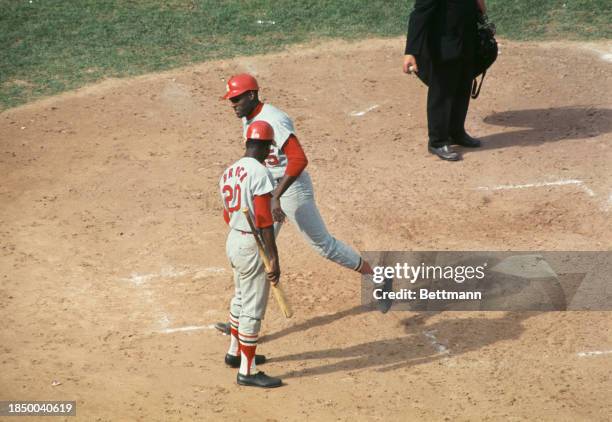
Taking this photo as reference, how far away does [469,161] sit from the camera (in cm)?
1052

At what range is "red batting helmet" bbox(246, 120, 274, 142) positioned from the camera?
6.75 metres

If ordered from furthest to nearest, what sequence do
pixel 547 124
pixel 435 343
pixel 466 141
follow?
pixel 547 124
pixel 466 141
pixel 435 343

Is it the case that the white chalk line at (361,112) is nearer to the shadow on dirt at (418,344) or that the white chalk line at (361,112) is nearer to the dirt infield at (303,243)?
the dirt infield at (303,243)

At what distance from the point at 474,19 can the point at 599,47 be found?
3468mm

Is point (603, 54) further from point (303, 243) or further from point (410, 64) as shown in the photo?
point (303, 243)

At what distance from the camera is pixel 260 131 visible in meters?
6.75

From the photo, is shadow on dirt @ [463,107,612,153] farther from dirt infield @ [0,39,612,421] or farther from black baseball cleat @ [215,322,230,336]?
black baseball cleat @ [215,322,230,336]

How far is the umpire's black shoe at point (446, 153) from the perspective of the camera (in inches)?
414

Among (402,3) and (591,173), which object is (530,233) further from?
(402,3)

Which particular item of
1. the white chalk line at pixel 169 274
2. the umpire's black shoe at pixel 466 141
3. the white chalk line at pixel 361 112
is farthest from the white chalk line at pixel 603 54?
the white chalk line at pixel 169 274

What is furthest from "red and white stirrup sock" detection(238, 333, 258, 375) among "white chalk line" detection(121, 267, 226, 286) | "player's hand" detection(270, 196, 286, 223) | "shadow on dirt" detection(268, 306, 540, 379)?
"white chalk line" detection(121, 267, 226, 286)

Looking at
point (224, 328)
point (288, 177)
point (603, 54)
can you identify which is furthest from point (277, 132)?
point (603, 54)
